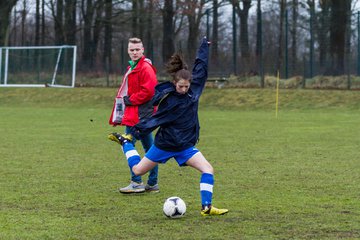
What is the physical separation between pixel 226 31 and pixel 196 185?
2802cm

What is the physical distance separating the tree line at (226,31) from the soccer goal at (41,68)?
2.05 m

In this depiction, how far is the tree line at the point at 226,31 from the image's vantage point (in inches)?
1308

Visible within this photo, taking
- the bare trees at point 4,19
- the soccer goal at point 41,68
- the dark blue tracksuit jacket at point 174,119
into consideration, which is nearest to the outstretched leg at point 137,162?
the dark blue tracksuit jacket at point 174,119

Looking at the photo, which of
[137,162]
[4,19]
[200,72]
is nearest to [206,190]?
[137,162]

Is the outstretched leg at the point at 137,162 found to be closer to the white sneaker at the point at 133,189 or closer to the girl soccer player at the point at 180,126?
the girl soccer player at the point at 180,126

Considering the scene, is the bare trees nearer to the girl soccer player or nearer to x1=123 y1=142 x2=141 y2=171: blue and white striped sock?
x1=123 y1=142 x2=141 y2=171: blue and white striped sock

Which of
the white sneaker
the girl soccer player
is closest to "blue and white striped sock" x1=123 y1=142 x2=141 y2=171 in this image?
the girl soccer player

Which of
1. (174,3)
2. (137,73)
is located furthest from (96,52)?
(137,73)

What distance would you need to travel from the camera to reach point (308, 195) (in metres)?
8.36

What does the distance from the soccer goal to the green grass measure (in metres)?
17.6

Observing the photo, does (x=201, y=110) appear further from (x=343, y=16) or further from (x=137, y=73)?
(x=137, y=73)

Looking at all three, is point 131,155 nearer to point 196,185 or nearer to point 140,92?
point 140,92

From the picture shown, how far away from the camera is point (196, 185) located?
9.28m

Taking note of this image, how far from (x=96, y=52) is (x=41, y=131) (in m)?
27.1
